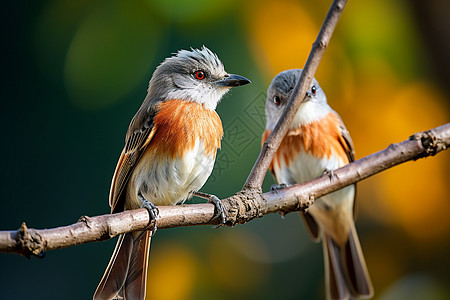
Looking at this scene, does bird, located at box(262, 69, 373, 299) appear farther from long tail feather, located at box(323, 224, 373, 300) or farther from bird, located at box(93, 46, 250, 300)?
bird, located at box(93, 46, 250, 300)

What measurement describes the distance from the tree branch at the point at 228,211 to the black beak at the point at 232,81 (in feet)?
1.23

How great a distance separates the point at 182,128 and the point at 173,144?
63 mm

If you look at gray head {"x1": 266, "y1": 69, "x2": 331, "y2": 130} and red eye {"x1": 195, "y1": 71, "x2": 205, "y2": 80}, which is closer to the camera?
red eye {"x1": 195, "y1": 71, "x2": 205, "y2": 80}

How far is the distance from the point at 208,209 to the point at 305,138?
107 cm

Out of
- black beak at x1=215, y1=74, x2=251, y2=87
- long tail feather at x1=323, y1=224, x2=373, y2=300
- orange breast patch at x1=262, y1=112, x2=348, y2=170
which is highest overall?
orange breast patch at x1=262, y1=112, x2=348, y2=170

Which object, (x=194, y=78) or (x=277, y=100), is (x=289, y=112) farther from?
(x=277, y=100)

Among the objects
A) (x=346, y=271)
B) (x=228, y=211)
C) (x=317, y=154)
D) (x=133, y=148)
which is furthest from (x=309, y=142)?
(x=228, y=211)

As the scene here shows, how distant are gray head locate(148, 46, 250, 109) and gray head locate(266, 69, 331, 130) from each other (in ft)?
1.46

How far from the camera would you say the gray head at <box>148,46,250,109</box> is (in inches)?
63.7

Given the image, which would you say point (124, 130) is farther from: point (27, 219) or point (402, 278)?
point (402, 278)

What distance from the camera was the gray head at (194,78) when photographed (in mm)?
1617

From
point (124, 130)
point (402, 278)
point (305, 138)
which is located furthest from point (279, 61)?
point (402, 278)

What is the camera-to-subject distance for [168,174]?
1.59 metres

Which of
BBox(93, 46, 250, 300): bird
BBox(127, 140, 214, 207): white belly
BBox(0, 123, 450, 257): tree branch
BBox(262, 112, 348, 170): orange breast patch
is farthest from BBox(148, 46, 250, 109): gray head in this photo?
BBox(262, 112, 348, 170): orange breast patch
